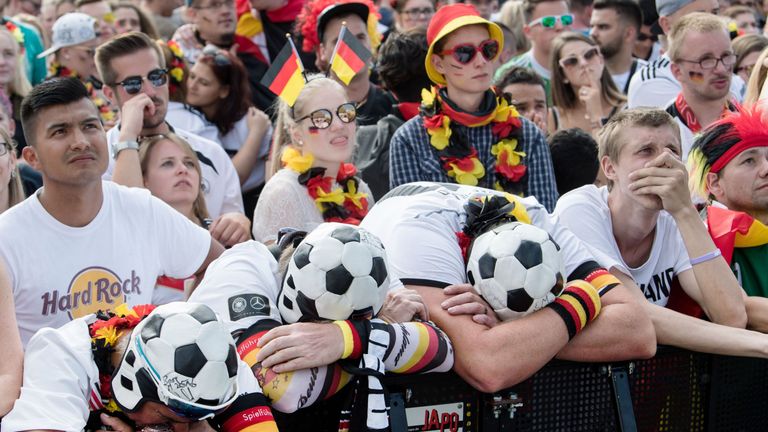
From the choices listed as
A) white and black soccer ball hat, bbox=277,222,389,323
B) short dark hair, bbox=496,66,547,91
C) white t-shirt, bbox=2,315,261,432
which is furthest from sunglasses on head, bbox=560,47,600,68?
white t-shirt, bbox=2,315,261,432

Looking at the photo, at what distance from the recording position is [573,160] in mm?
6324

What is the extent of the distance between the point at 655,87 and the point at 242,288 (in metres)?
4.54

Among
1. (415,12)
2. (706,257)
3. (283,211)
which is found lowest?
(706,257)

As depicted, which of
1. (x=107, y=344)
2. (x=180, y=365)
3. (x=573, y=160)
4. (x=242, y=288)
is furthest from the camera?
(x=573, y=160)

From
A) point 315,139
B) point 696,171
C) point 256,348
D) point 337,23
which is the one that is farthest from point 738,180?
point 337,23

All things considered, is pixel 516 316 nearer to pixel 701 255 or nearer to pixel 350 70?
pixel 701 255

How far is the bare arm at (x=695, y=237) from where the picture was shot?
4281mm

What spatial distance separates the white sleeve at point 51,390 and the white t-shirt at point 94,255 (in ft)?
3.26

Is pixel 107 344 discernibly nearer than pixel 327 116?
Yes

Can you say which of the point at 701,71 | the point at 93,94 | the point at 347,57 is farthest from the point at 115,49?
the point at 701,71

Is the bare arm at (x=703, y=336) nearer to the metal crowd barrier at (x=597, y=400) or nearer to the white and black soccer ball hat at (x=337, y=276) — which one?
the metal crowd barrier at (x=597, y=400)

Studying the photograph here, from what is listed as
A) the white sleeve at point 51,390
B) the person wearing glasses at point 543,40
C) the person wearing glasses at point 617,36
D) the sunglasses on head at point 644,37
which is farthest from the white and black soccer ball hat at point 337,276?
the sunglasses on head at point 644,37

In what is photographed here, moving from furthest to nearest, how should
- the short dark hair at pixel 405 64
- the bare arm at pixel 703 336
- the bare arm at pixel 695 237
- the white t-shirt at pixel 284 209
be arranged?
1. the short dark hair at pixel 405 64
2. the white t-shirt at pixel 284 209
3. the bare arm at pixel 695 237
4. the bare arm at pixel 703 336

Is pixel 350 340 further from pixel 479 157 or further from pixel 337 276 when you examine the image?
pixel 479 157
